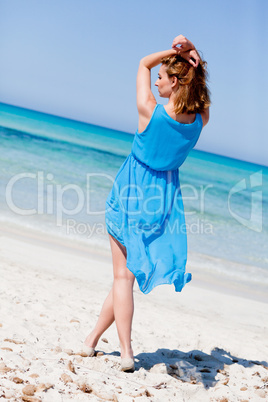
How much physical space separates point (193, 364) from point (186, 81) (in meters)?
1.82

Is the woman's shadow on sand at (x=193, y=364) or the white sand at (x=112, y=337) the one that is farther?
the woman's shadow on sand at (x=193, y=364)

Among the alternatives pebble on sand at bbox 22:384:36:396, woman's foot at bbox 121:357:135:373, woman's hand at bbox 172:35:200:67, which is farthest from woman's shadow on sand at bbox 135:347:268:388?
woman's hand at bbox 172:35:200:67

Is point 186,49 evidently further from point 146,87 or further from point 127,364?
point 127,364

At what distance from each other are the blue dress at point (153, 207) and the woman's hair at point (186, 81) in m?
0.09

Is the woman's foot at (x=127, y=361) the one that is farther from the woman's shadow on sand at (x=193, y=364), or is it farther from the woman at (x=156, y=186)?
the woman's shadow on sand at (x=193, y=364)

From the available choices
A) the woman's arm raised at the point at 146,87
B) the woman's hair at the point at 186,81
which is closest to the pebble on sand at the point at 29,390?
the woman's arm raised at the point at 146,87

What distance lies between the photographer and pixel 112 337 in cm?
314

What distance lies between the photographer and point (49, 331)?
2.94 metres

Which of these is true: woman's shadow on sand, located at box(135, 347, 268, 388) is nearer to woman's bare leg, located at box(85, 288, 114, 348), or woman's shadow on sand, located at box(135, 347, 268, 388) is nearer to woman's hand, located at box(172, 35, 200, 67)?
woman's bare leg, located at box(85, 288, 114, 348)

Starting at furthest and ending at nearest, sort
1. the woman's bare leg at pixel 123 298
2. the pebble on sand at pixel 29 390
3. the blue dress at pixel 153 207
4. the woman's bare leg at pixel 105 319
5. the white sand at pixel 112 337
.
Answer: the woman's bare leg at pixel 105 319 < the woman's bare leg at pixel 123 298 < the blue dress at pixel 153 207 < the white sand at pixel 112 337 < the pebble on sand at pixel 29 390

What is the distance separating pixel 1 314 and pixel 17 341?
0.51m

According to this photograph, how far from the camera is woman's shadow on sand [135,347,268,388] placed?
2617 mm

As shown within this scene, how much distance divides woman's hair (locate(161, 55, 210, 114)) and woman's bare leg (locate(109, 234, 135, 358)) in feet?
2.71

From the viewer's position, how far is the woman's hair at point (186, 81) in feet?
7.27
